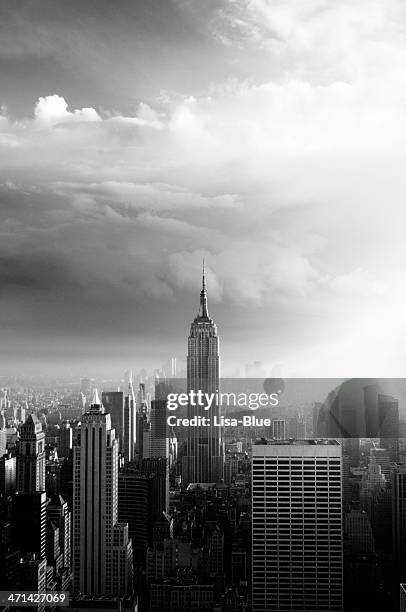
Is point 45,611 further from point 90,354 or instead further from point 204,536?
point 90,354

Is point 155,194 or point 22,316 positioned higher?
point 155,194

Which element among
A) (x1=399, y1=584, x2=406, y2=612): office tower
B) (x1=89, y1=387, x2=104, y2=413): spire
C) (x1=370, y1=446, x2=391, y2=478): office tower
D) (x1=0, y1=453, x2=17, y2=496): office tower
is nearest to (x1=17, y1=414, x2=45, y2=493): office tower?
(x1=0, y1=453, x2=17, y2=496): office tower

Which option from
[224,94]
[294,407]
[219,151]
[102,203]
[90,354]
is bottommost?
[294,407]

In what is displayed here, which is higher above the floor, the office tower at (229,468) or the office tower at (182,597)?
the office tower at (229,468)

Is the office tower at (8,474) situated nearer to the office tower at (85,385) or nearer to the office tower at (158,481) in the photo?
the office tower at (85,385)

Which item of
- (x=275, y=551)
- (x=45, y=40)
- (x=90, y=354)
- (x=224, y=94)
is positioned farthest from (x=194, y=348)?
(x=45, y=40)

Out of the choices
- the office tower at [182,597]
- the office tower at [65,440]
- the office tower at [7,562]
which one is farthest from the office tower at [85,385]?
the office tower at [182,597]

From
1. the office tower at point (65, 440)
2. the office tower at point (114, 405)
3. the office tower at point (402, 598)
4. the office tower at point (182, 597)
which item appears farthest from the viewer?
the office tower at point (114, 405)
